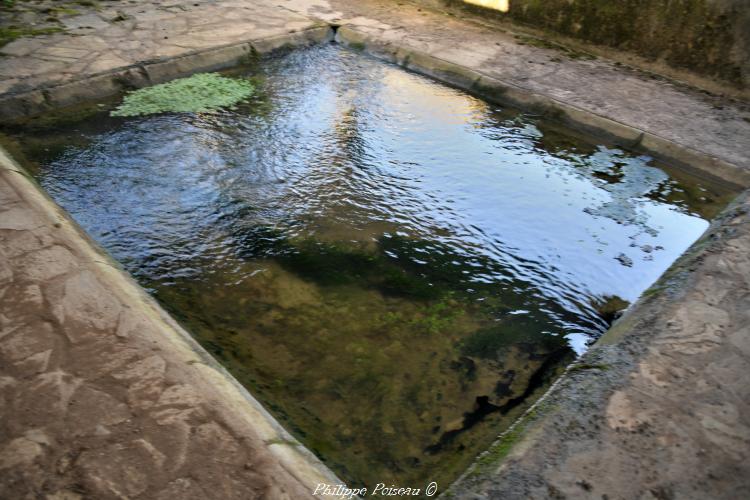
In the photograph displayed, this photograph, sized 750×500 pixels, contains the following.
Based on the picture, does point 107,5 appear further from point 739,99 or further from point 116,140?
point 739,99

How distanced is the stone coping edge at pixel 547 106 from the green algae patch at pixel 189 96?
3.92 feet

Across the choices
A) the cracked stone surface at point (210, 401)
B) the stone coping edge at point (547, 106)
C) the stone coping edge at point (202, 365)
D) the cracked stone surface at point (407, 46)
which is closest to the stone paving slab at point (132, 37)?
the cracked stone surface at point (407, 46)

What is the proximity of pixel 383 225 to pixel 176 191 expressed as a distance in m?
1.02

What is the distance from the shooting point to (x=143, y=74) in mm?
3838

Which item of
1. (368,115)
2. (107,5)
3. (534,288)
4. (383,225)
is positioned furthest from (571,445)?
(107,5)

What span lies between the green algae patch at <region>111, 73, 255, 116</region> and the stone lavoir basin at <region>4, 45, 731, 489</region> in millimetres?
109

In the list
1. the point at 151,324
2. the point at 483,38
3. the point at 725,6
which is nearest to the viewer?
the point at 151,324

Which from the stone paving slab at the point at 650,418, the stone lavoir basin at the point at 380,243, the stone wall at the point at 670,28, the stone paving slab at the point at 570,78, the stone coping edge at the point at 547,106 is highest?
the stone wall at the point at 670,28

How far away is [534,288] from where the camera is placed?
239 cm

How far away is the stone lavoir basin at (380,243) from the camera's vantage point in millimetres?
1877

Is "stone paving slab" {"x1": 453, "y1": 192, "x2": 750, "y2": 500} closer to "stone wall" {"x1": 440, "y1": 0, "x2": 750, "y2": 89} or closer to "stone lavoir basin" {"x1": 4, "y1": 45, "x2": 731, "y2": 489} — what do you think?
"stone lavoir basin" {"x1": 4, "y1": 45, "x2": 731, "y2": 489}

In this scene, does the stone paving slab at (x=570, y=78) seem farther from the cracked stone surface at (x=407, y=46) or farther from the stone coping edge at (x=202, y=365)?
the stone coping edge at (x=202, y=365)

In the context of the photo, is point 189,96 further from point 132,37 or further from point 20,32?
point 20,32

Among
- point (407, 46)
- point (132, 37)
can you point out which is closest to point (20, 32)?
point (132, 37)
